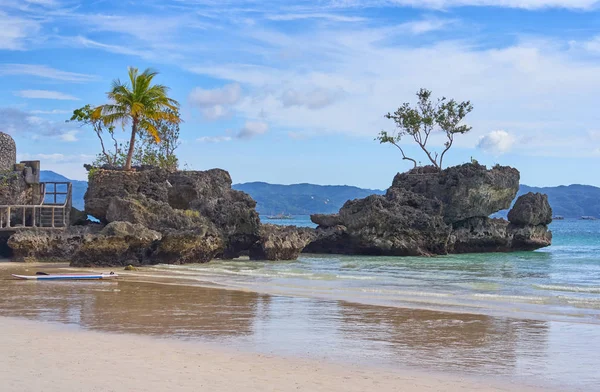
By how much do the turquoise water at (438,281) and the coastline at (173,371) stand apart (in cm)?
724

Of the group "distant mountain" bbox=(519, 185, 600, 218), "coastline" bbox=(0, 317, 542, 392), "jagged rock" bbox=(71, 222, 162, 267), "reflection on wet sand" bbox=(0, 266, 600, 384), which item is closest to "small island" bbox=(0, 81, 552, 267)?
"jagged rock" bbox=(71, 222, 162, 267)

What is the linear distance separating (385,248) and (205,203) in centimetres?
1109

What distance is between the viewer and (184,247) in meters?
28.9

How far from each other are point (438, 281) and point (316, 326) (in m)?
12.0

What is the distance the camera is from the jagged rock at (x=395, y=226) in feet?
126

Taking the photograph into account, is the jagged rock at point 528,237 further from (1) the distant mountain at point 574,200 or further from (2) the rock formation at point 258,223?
(1) the distant mountain at point 574,200

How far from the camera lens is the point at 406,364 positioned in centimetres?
981

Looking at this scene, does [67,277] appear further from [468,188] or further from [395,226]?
[468,188]

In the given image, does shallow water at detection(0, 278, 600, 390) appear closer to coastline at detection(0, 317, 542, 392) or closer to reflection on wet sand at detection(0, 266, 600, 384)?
reflection on wet sand at detection(0, 266, 600, 384)

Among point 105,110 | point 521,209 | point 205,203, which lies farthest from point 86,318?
point 521,209

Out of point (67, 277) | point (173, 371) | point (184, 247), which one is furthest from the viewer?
point (184, 247)

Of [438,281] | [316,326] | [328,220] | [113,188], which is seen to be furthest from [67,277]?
[328,220]

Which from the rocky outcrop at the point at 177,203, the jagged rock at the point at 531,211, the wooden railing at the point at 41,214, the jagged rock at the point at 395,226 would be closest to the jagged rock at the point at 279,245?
the rocky outcrop at the point at 177,203

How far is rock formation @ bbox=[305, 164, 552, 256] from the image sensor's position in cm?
3850
